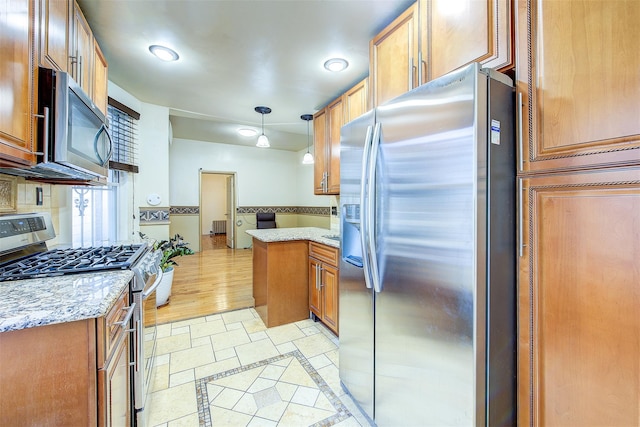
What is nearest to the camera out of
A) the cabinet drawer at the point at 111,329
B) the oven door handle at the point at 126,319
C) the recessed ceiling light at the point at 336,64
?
the cabinet drawer at the point at 111,329

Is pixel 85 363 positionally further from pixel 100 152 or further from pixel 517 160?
pixel 517 160

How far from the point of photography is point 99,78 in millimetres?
1959

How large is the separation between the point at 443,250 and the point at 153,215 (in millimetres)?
3747

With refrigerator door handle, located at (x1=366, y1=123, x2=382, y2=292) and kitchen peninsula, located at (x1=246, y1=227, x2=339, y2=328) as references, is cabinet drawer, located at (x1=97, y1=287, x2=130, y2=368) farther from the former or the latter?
kitchen peninsula, located at (x1=246, y1=227, x2=339, y2=328)

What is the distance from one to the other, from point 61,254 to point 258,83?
2255mm

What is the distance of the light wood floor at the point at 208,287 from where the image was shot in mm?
2900

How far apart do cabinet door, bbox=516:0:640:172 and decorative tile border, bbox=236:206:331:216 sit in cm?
511

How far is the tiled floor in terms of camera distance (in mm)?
1475

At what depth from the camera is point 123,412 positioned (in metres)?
1.09

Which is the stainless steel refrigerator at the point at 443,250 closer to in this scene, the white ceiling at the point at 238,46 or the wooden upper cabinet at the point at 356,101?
the white ceiling at the point at 238,46

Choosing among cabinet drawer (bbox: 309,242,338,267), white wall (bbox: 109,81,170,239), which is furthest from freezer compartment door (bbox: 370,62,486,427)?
white wall (bbox: 109,81,170,239)

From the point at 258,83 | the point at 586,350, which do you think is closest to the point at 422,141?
the point at 586,350

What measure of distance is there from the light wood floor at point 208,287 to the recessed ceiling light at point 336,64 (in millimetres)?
2620

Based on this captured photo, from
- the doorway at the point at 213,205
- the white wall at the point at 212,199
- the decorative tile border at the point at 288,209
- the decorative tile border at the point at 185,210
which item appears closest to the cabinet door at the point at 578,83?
the decorative tile border at the point at 288,209
